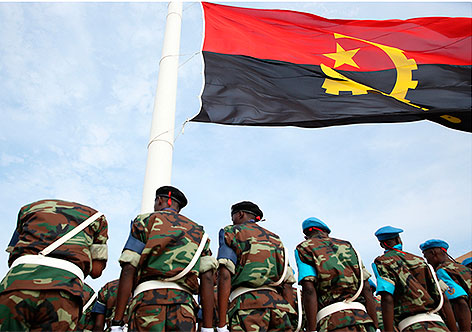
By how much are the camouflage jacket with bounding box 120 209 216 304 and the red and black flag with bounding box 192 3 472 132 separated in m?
2.07

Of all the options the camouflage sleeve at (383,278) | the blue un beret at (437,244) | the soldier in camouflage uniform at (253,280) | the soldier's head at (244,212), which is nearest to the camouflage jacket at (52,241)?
the soldier in camouflage uniform at (253,280)

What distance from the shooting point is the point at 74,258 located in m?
3.48

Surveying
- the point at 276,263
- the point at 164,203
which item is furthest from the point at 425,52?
the point at 164,203

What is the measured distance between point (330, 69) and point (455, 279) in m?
4.01

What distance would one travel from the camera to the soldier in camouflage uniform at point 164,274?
3.50 meters

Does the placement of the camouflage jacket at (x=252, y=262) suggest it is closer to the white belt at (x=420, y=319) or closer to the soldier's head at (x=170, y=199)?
the soldier's head at (x=170, y=199)

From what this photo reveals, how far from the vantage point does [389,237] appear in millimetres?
5418

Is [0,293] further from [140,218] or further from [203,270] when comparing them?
[203,270]

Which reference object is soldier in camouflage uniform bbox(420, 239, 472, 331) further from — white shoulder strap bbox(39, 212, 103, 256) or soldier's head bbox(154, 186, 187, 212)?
white shoulder strap bbox(39, 212, 103, 256)

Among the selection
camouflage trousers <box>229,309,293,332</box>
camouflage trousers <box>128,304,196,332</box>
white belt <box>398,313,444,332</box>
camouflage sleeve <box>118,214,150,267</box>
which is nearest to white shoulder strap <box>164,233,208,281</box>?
camouflage trousers <box>128,304,196,332</box>

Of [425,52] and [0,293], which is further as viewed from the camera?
[425,52]

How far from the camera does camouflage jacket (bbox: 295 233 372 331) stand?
14.5 feet

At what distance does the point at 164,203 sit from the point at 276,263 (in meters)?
1.36

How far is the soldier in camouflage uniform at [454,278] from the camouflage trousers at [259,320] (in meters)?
2.72
